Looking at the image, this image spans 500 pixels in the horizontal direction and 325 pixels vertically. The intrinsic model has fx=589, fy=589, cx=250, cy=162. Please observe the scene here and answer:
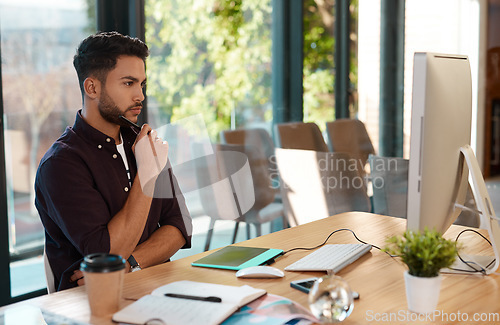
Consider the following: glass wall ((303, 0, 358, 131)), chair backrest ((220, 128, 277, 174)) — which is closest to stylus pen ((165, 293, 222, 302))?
chair backrest ((220, 128, 277, 174))

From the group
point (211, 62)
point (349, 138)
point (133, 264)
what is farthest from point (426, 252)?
point (349, 138)

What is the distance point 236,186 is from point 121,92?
156 cm

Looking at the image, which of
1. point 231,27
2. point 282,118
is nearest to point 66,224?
point 231,27

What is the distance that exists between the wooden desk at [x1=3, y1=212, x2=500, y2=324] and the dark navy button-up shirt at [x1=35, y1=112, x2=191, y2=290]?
0.22 meters

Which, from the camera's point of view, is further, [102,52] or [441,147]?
[102,52]

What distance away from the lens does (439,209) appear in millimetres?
1465

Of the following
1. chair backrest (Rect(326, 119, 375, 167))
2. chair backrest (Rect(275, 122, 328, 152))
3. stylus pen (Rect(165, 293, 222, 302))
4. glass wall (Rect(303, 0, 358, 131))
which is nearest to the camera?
stylus pen (Rect(165, 293, 222, 302))

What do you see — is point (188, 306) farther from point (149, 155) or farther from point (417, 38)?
point (417, 38)

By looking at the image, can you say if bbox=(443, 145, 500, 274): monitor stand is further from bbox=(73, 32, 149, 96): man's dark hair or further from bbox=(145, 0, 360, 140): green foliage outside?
bbox=(145, 0, 360, 140): green foliage outside

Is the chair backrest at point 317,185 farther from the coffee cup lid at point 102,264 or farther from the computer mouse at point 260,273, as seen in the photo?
the coffee cup lid at point 102,264

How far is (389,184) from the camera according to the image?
312 cm

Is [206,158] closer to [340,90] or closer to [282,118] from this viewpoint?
[282,118]

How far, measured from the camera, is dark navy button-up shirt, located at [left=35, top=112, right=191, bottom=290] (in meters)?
1.71

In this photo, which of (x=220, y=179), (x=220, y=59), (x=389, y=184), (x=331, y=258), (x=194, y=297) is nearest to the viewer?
(x=194, y=297)
